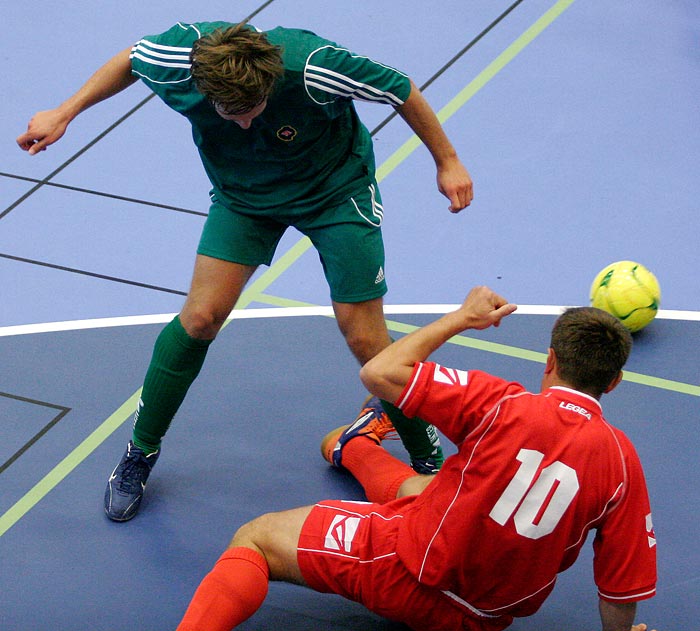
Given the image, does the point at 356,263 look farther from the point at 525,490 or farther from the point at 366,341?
the point at 525,490

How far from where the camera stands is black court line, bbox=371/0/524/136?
6188 mm

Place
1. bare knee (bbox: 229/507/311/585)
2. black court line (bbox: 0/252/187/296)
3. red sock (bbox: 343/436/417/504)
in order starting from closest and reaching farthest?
1. bare knee (bbox: 229/507/311/585)
2. red sock (bbox: 343/436/417/504)
3. black court line (bbox: 0/252/187/296)

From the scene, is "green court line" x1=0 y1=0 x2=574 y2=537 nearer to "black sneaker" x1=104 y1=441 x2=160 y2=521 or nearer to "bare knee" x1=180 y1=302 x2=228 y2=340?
"black sneaker" x1=104 y1=441 x2=160 y2=521

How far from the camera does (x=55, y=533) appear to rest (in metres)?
3.76

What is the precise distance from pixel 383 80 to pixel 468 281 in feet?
6.31

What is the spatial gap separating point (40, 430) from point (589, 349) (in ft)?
7.57

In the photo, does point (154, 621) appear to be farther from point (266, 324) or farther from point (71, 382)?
point (266, 324)

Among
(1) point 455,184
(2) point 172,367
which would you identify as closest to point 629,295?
(1) point 455,184

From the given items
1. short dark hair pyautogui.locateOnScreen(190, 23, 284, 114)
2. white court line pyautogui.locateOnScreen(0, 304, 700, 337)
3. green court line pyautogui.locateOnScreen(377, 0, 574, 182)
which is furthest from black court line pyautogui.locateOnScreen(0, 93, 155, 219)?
short dark hair pyautogui.locateOnScreen(190, 23, 284, 114)

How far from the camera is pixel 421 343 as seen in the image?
9.42ft

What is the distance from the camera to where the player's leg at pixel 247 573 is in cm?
311

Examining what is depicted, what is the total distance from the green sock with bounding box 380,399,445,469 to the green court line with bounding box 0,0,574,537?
109cm

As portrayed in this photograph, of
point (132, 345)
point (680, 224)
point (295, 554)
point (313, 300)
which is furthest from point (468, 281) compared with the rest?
point (295, 554)

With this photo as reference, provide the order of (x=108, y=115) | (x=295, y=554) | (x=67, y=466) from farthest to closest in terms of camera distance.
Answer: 1. (x=108, y=115)
2. (x=67, y=466)
3. (x=295, y=554)
